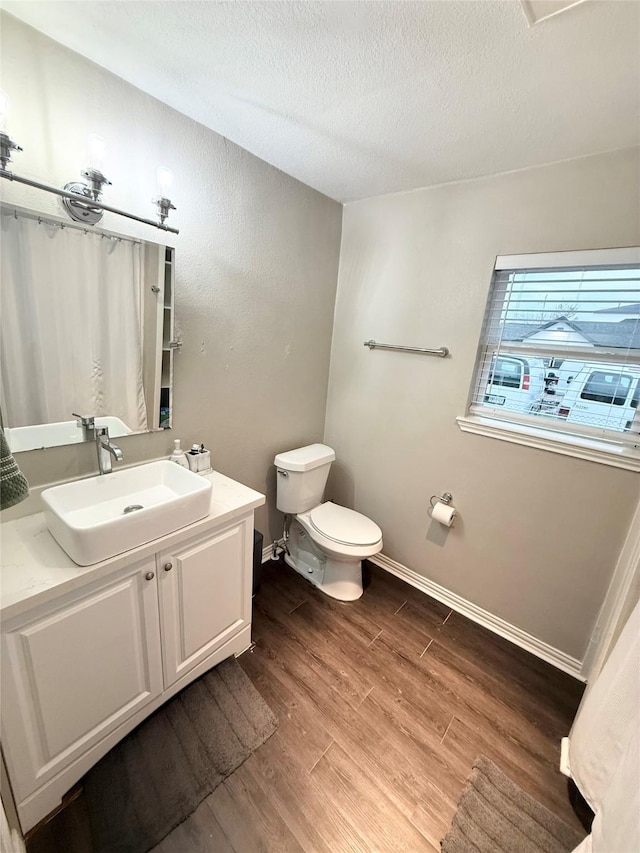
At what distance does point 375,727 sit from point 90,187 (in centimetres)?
228

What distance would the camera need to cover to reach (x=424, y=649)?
1755 millimetres

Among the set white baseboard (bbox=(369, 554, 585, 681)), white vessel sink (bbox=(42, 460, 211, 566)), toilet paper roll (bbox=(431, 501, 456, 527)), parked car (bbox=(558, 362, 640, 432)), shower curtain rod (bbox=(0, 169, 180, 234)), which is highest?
shower curtain rod (bbox=(0, 169, 180, 234))

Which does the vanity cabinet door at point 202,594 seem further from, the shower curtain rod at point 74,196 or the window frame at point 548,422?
the window frame at point 548,422

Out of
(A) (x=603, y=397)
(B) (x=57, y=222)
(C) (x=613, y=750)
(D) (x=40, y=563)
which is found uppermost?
(B) (x=57, y=222)

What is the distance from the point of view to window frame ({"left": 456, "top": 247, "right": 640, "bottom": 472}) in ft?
4.67

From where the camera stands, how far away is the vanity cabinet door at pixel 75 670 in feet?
3.02

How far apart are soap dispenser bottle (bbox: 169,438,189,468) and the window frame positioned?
4.70 feet

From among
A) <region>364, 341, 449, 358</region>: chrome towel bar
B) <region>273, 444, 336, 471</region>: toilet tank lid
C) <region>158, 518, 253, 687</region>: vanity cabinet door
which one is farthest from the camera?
<region>273, 444, 336, 471</region>: toilet tank lid

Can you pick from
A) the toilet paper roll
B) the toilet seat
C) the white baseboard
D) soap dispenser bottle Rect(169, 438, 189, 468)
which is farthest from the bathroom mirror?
the white baseboard

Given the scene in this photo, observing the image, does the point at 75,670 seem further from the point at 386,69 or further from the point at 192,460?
the point at 386,69

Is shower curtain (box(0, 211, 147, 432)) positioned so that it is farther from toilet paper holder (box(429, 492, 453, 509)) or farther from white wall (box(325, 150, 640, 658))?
toilet paper holder (box(429, 492, 453, 509))

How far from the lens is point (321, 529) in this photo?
197 centimetres

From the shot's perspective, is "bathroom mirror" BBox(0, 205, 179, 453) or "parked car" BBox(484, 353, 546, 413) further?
"parked car" BBox(484, 353, 546, 413)

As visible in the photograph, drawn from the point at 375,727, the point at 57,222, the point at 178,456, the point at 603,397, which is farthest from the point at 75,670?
the point at 603,397
